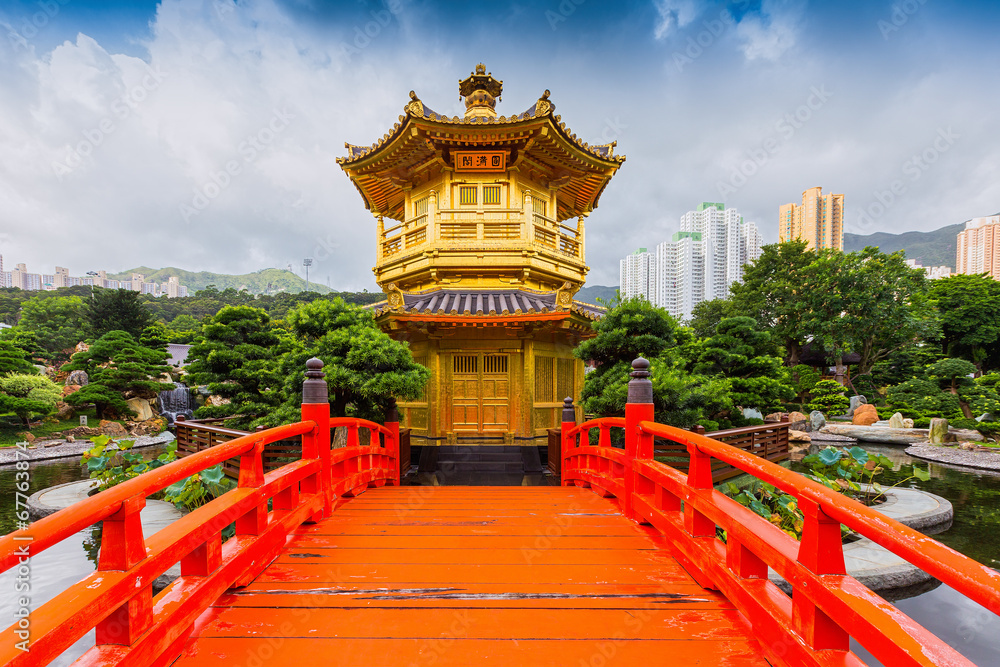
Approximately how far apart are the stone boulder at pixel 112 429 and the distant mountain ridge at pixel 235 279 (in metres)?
131

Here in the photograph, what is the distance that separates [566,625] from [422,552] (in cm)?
140

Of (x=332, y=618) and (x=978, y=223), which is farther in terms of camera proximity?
(x=978, y=223)

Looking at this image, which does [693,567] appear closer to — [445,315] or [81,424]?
[445,315]

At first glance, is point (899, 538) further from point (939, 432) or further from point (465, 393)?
point (939, 432)

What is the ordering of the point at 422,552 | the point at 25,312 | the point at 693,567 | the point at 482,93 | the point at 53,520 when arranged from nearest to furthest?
1. the point at 53,520
2. the point at 693,567
3. the point at 422,552
4. the point at 482,93
5. the point at 25,312

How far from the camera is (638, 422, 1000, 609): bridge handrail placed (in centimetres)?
125

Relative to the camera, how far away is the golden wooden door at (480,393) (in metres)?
10.5

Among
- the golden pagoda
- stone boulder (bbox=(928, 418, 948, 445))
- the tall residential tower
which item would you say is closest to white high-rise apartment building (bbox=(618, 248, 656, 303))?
the tall residential tower

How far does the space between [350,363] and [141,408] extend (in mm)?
19618

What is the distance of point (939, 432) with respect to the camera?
1608cm

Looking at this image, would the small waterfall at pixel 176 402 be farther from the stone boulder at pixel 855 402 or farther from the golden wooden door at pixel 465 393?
the stone boulder at pixel 855 402

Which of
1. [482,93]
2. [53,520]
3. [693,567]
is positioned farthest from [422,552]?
[482,93]

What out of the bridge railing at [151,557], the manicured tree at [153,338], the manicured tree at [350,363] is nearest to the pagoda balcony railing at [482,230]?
the manicured tree at [350,363]

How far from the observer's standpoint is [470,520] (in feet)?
14.1
